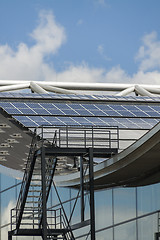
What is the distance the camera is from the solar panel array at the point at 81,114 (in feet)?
127

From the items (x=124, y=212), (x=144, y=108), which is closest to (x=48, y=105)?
(x=144, y=108)

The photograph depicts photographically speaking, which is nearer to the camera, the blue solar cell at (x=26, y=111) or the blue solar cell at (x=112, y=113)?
the blue solar cell at (x=26, y=111)

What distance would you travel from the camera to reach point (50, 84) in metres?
52.2

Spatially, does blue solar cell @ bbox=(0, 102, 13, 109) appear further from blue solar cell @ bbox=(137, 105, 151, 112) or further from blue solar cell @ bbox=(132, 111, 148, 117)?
blue solar cell @ bbox=(137, 105, 151, 112)

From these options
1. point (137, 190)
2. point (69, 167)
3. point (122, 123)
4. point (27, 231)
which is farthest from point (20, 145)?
point (27, 231)

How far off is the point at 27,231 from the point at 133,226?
744 cm

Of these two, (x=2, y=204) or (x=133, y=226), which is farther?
(x=2, y=204)

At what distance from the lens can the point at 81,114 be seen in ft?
131

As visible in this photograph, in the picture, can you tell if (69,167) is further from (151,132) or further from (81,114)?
(151,132)

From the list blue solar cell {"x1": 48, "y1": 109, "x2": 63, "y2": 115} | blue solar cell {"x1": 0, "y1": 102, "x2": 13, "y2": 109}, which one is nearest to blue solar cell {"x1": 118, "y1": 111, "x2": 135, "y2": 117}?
blue solar cell {"x1": 48, "y1": 109, "x2": 63, "y2": 115}

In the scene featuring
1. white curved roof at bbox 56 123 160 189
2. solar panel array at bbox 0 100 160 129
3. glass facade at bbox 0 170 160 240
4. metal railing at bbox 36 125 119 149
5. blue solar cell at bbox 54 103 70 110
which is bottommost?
glass facade at bbox 0 170 160 240

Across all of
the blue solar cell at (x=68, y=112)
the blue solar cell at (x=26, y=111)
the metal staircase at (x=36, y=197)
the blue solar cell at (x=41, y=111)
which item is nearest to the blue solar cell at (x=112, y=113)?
the blue solar cell at (x=68, y=112)

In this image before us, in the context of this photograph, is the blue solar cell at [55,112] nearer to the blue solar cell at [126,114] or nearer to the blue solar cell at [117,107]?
the blue solar cell at [126,114]

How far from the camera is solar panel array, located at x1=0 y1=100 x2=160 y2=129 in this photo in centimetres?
3866
